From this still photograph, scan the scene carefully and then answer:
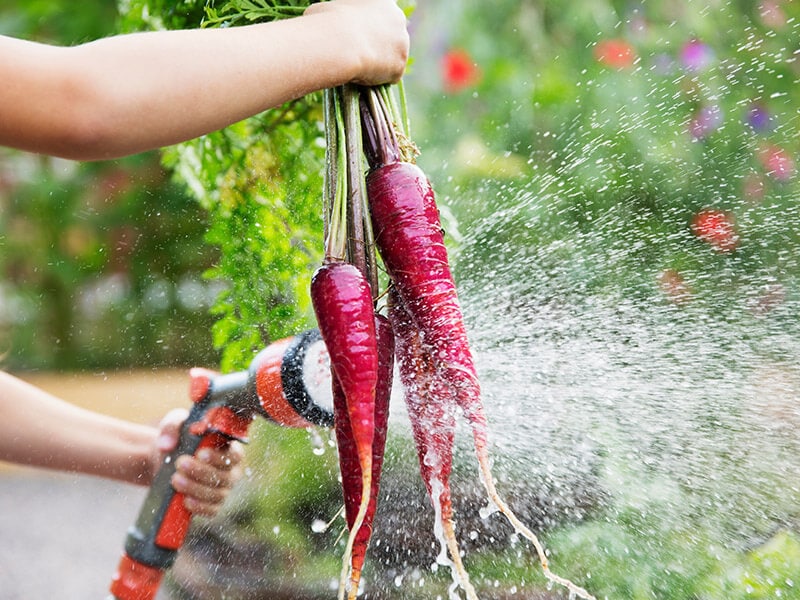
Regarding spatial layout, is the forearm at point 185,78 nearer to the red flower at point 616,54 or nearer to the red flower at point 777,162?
the red flower at point 616,54

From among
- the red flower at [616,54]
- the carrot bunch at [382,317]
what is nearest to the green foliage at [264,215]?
the carrot bunch at [382,317]

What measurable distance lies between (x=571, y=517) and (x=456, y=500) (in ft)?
0.66

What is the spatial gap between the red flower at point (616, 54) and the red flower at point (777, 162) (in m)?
0.35

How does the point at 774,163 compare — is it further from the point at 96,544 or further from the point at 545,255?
the point at 96,544

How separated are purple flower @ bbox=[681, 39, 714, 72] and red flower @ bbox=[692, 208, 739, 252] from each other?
0.36m

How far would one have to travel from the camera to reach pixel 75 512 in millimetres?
2213

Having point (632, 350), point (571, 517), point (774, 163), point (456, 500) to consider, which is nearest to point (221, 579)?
point (456, 500)

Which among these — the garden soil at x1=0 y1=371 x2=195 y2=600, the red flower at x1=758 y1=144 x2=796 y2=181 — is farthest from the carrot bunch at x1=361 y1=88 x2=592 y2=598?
the red flower at x1=758 y1=144 x2=796 y2=181

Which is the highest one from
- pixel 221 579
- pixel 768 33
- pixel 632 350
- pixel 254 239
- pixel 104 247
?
pixel 768 33

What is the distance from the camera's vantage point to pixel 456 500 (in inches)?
57.4

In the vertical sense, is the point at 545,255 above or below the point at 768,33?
below

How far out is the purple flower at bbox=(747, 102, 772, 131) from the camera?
178 centimetres

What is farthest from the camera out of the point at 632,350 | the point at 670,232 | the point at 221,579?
the point at 670,232

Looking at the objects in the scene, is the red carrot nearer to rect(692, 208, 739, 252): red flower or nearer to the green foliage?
the green foliage
